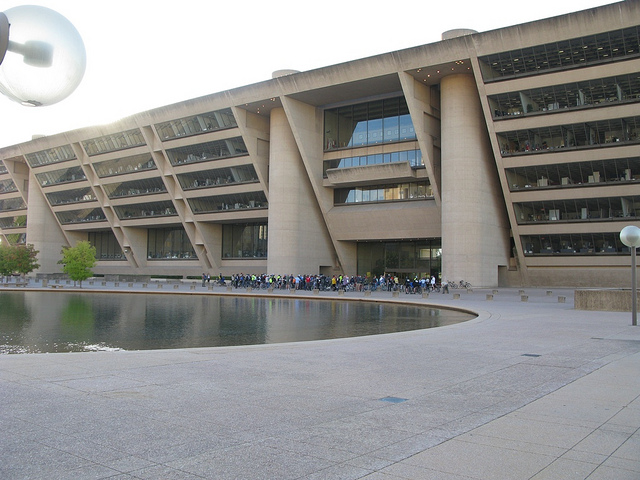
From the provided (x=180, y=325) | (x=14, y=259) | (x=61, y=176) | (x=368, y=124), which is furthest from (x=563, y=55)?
(x=61, y=176)

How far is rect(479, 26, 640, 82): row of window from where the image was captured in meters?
37.4

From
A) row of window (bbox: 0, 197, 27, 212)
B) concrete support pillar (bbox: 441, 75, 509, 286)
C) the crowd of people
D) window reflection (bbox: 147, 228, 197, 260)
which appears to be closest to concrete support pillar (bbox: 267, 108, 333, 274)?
the crowd of people

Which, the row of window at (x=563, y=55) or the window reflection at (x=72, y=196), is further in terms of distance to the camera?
the window reflection at (x=72, y=196)

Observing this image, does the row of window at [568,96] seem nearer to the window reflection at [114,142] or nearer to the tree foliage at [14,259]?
the window reflection at [114,142]

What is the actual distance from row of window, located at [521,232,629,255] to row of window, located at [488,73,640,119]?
31.9 ft

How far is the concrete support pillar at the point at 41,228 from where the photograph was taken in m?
76.3

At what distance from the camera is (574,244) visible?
45.0 m

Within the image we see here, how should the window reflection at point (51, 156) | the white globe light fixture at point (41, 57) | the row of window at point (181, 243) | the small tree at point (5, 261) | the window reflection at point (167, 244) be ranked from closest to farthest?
1. the white globe light fixture at point (41, 57)
2. the small tree at point (5, 261)
3. the row of window at point (181, 243)
4. the window reflection at point (51, 156)
5. the window reflection at point (167, 244)

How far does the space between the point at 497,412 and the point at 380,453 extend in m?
2.13

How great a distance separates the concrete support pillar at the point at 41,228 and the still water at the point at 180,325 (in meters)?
52.6

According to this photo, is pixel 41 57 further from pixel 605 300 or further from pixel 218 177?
pixel 218 177

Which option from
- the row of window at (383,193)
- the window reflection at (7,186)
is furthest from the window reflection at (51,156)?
the row of window at (383,193)

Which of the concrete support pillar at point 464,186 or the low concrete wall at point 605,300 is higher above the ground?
the concrete support pillar at point 464,186

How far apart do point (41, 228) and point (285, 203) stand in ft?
135
